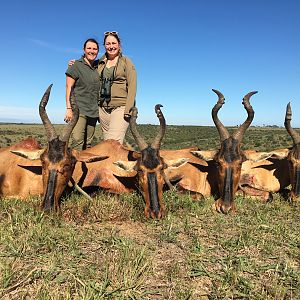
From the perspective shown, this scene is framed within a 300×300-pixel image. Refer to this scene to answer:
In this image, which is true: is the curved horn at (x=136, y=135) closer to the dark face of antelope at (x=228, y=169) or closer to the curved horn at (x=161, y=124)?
the curved horn at (x=161, y=124)

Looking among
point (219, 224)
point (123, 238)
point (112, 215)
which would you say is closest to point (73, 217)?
point (112, 215)

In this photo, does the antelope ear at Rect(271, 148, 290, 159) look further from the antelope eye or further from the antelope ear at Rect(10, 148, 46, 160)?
the antelope ear at Rect(10, 148, 46, 160)

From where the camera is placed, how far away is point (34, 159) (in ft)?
20.5

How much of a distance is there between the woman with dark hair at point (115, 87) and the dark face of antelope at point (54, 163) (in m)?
1.74

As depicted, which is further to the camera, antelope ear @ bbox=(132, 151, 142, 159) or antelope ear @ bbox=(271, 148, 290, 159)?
antelope ear @ bbox=(271, 148, 290, 159)

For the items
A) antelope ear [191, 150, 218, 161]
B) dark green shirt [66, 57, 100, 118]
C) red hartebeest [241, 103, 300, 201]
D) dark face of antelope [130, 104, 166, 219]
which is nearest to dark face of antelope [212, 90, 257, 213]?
antelope ear [191, 150, 218, 161]

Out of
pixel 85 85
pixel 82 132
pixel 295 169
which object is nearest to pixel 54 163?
pixel 82 132

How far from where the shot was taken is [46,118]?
6.16 meters

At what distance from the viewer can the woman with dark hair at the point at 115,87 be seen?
25.2 feet

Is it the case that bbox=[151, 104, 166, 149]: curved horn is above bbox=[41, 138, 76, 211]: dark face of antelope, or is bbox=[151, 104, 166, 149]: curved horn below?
above

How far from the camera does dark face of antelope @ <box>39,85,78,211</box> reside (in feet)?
17.8

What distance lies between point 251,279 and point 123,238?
1.57m

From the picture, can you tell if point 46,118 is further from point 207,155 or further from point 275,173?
point 275,173

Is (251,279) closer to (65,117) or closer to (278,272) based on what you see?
(278,272)
